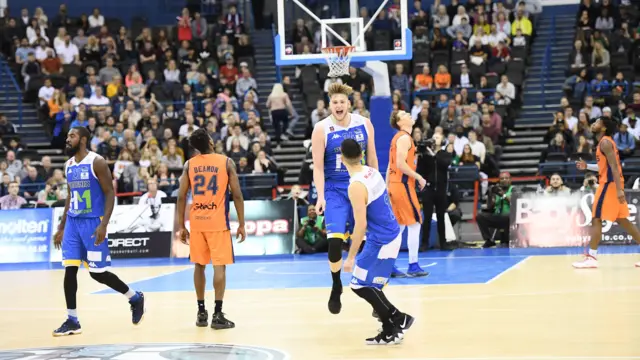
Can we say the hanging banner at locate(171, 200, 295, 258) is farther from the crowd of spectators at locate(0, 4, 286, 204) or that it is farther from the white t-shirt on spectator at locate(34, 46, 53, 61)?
the white t-shirt on spectator at locate(34, 46, 53, 61)

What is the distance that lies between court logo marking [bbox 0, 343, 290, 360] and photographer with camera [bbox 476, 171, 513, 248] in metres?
11.3

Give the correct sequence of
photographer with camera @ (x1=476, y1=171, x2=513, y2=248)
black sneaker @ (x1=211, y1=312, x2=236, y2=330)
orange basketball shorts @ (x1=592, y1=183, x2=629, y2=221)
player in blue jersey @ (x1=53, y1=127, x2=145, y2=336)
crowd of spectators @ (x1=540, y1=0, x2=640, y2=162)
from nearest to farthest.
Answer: black sneaker @ (x1=211, y1=312, x2=236, y2=330)
player in blue jersey @ (x1=53, y1=127, x2=145, y2=336)
orange basketball shorts @ (x1=592, y1=183, x2=629, y2=221)
photographer with camera @ (x1=476, y1=171, x2=513, y2=248)
crowd of spectators @ (x1=540, y1=0, x2=640, y2=162)

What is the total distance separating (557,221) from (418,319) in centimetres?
939

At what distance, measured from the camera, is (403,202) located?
519 inches

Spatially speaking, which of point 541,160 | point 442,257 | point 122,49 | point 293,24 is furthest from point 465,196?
point 122,49

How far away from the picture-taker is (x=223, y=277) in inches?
378

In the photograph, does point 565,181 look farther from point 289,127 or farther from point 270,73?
point 270,73

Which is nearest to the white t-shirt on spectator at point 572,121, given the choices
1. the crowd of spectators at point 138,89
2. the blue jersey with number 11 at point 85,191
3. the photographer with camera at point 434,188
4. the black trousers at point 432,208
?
the photographer with camera at point 434,188

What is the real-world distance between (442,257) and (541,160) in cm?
569

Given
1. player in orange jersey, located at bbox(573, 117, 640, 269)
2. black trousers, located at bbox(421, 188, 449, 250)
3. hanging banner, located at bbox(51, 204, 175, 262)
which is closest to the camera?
player in orange jersey, located at bbox(573, 117, 640, 269)

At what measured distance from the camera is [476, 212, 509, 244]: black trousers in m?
18.8

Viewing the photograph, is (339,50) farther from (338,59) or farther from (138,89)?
(138,89)

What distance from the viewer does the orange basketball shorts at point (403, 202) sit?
519 inches

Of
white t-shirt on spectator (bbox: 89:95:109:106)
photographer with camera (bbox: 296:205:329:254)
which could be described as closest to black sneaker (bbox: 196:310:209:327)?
photographer with camera (bbox: 296:205:329:254)
